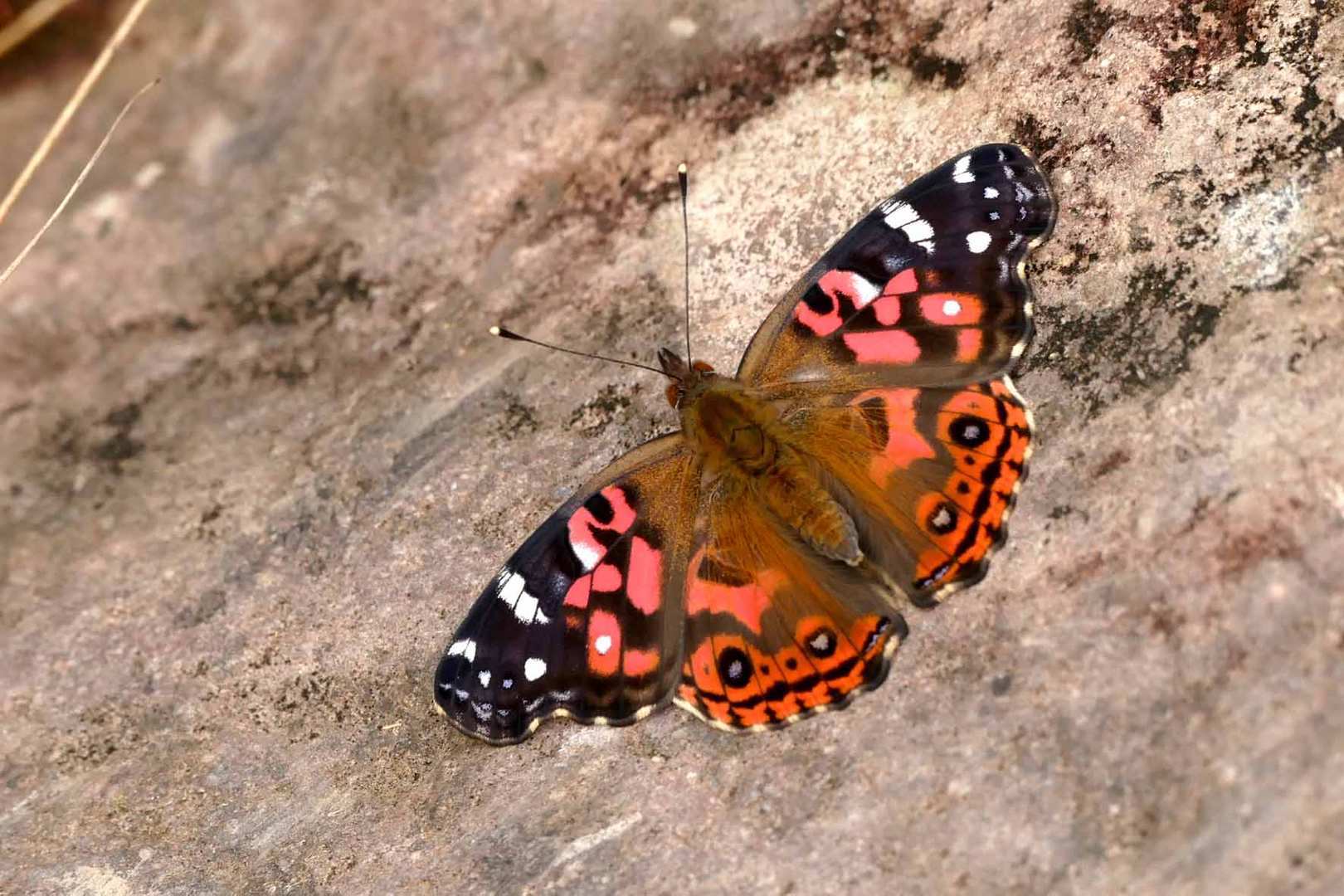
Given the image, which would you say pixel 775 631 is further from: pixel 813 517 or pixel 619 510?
pixel 619 510

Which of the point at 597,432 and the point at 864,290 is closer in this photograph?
the point at 864,290

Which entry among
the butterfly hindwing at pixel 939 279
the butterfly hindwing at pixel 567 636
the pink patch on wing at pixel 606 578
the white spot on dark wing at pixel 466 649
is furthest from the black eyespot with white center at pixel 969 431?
the white spot on dark wing at pixel 466 649

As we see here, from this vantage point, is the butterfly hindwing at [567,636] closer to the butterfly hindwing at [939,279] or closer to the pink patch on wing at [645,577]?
the pink patch on wing at [645,577]

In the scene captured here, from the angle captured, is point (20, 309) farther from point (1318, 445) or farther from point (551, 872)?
point (1318, 445)

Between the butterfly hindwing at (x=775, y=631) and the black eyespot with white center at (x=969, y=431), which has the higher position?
the black eyespot with white center at (x=969, y=431)

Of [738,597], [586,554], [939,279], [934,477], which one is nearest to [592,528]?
[586,554]

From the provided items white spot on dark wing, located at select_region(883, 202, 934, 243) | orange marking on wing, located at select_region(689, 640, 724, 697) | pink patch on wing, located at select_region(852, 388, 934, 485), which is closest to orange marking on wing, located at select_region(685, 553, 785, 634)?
orange marking on wing, located at select_region(689, 640, 724, 697)
